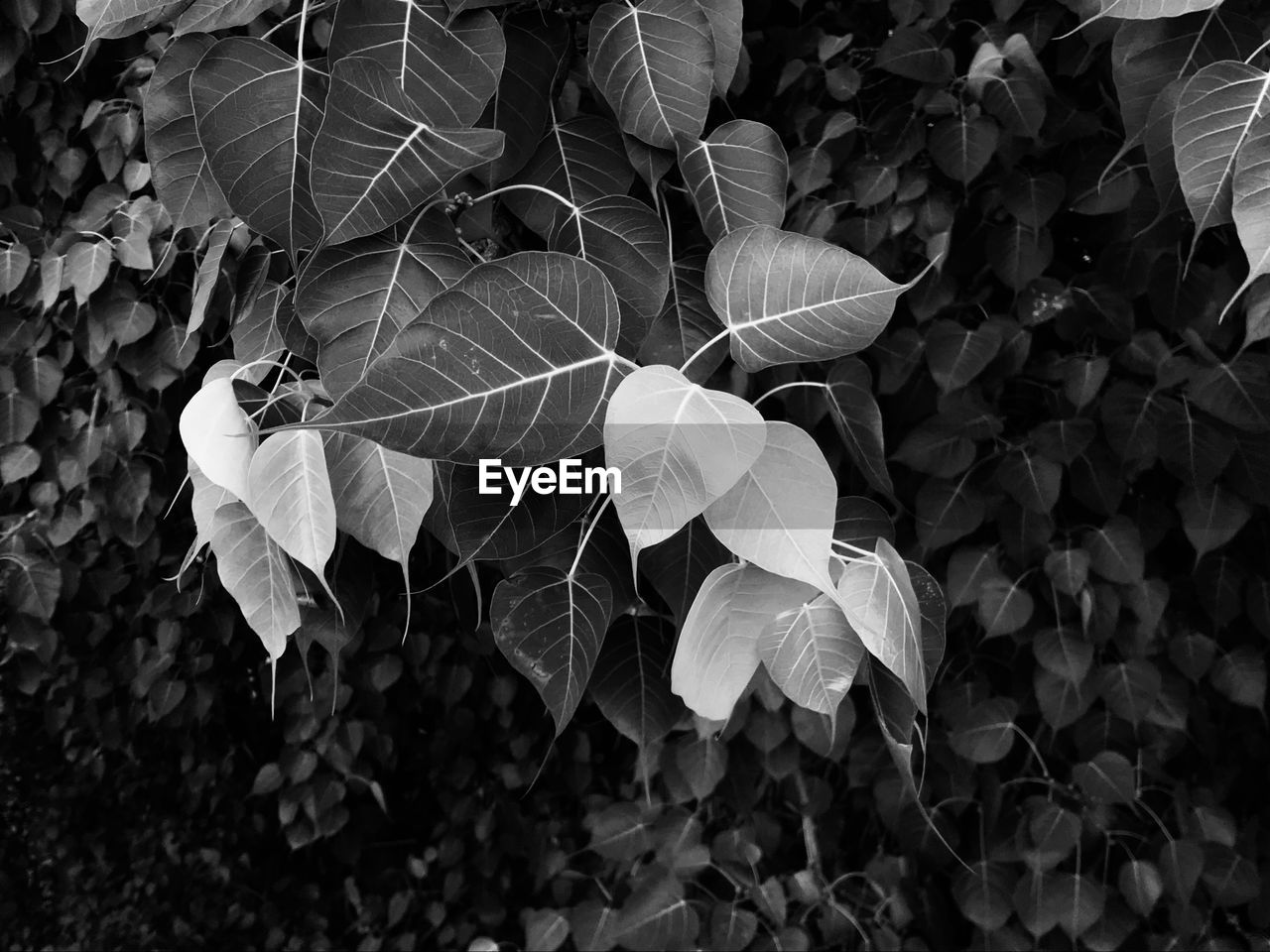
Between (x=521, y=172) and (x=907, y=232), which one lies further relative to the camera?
(x=907, y=232)

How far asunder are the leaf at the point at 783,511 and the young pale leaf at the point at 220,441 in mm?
228

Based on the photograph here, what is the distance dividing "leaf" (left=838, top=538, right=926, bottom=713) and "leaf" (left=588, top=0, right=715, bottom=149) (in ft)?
0.94

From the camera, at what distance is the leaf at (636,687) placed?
56 centimetres

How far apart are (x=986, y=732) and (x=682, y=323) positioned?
29.1 inches

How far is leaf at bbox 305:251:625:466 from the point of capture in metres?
0.39

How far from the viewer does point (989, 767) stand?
115 cm

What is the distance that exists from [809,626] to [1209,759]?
0.96m

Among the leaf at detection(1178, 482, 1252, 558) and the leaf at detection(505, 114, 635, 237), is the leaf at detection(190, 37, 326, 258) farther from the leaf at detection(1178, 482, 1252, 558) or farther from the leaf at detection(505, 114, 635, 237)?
the leaf at detection(1178, 482, 1252, 558)

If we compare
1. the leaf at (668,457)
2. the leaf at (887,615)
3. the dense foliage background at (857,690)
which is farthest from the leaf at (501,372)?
the dense foliage background at (857,690)

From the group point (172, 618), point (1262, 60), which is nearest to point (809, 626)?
point (1262, 60)

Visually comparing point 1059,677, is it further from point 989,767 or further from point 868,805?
point 868,805

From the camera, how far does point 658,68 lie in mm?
563

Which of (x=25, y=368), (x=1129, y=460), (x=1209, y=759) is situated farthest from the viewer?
(x=25, y=368)

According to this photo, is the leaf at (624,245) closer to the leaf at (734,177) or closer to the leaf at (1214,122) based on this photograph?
the leaf at (734,177)
